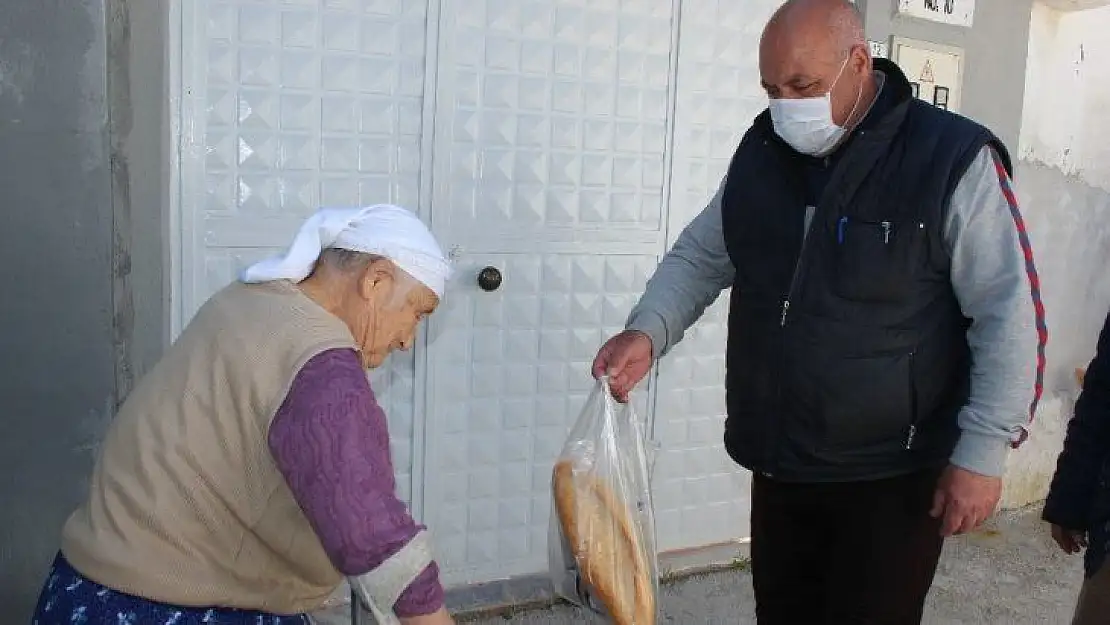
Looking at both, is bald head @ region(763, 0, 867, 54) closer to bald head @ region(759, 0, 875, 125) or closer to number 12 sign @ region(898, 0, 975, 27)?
bald head @ region(759, 0, 875, 125)

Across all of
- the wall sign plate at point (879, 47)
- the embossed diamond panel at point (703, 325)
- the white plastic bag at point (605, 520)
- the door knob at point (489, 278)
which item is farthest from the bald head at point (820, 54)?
the wall sign plate at point (879, 47)

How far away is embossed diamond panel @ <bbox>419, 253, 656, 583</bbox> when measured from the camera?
342cm

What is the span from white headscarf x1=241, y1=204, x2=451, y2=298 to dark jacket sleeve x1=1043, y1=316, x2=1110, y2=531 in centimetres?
147

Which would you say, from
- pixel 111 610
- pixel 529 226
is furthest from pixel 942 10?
pixel 111 610

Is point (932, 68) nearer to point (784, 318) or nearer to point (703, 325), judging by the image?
point (703, 325)

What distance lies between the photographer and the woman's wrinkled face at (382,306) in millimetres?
1479

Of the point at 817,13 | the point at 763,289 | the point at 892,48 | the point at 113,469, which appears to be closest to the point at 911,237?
the point at 763,289

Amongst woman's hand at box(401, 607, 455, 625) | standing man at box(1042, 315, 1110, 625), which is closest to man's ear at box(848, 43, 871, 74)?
standing man at box(1042, 315, 1110, 625)

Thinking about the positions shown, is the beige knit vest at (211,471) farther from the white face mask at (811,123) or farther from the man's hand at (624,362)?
the white face mask at (811,123)

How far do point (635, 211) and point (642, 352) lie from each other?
5.05 feet

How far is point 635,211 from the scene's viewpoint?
369 centimetres

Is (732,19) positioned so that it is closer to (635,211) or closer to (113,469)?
(635,211)

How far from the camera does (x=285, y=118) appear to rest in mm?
3008

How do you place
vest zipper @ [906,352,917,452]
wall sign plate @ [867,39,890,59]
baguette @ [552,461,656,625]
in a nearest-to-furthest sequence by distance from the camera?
baguette @ [552,461,656,625]
vest zipper @ [906,352,917,452]
wall sign plate @ [867,39,890,59]
